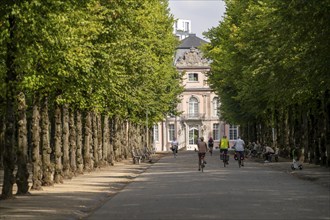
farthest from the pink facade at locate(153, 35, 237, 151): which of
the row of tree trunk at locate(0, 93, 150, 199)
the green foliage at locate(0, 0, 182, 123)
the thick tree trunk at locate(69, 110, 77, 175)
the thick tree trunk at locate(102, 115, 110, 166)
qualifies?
the thick tree trunk at locate(69, 110, 77, 175)

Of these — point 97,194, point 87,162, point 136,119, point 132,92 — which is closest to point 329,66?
point 97,194

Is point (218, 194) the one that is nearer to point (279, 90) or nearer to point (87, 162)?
point (279, 90)

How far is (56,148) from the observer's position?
34.5 m

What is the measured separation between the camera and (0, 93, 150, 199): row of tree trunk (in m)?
26.9

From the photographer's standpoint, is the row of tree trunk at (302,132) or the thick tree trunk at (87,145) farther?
the row of tree trunk at (302,132)

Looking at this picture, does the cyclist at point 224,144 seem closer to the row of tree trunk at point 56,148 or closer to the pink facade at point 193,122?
the row of tree trunk at point 56,148

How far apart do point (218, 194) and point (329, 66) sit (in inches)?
266

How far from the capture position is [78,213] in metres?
20.2

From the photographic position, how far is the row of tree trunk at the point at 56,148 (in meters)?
26.9

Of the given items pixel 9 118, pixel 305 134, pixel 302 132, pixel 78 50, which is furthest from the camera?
pixel 302 132

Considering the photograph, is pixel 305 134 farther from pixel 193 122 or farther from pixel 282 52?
pixel 193 122

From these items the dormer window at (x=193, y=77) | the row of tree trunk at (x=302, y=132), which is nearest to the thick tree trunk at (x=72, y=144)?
the row of tree trunk at (x=302, y=132)

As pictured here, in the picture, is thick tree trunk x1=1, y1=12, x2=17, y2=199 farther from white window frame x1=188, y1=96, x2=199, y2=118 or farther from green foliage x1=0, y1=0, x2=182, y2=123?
white window frame x1=188, y1=96, x2=199, y2=118

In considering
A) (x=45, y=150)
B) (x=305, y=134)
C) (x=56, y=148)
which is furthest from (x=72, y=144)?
(x=305, y=134)
